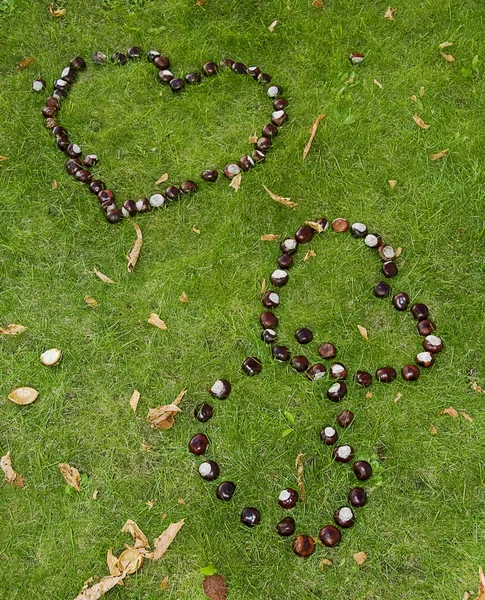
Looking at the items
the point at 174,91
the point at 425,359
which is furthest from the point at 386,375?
the point at 174,91

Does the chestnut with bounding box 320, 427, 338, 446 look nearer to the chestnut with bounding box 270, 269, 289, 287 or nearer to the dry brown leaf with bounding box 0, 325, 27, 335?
the chestnut with bounding box 270, 269, 289, 287

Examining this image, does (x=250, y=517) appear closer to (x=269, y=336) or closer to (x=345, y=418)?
(x=345, y=418)

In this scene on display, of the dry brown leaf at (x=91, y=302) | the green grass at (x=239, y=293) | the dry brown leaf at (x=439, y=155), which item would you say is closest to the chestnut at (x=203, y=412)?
the green grass at (x=239, y=293)

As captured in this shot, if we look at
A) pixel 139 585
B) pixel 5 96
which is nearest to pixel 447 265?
pixel 139 585

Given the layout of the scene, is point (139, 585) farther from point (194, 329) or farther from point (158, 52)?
point (158, 52)

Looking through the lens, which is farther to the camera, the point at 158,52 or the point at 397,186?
the point at 158,52

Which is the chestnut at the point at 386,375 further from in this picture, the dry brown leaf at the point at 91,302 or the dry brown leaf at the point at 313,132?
the dry brown leaf at the point at 91,302

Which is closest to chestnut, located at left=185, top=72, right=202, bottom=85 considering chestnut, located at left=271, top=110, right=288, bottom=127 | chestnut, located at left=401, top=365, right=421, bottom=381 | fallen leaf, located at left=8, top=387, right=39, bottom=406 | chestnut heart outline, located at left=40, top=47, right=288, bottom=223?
chestnut heart outline, located at left=40, top=47, right=288, bottom=223
